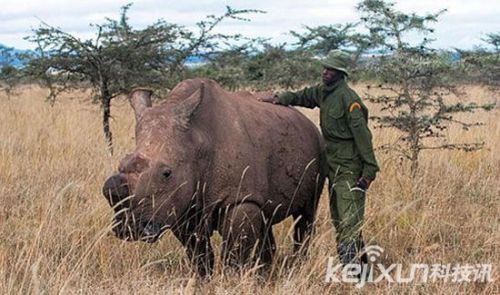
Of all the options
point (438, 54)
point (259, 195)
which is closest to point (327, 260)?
point (259, 195)

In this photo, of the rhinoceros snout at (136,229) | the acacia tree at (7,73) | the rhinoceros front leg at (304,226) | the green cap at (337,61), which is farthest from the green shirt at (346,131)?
the acacia tree at (7,73)

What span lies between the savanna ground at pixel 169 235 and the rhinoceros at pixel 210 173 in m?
0.25

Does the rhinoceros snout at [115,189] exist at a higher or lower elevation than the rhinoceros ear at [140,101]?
lower

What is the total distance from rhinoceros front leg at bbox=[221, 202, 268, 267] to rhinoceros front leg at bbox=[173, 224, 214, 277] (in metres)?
0.17

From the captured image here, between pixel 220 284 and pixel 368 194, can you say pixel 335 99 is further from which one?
pixel 368 194

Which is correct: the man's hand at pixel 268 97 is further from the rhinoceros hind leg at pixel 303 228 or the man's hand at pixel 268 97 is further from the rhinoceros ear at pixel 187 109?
the rhinoceros ear at pixel 187 109

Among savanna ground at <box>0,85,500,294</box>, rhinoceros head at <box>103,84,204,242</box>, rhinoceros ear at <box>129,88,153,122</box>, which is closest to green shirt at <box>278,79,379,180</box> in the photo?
savanna ground at <box>0,85,500,294</box>

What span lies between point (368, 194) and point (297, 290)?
3.21m

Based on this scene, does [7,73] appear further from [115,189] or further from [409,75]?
[115,189]

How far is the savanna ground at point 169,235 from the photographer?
5.29m

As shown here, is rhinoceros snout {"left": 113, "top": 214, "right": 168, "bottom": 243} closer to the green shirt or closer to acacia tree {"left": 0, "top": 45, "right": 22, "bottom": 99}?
the green shirt

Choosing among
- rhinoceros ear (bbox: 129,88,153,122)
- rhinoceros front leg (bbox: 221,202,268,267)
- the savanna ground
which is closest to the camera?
the savanna ground

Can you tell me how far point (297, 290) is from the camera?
5.16 metres

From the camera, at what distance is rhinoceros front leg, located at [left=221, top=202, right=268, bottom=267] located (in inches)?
220
